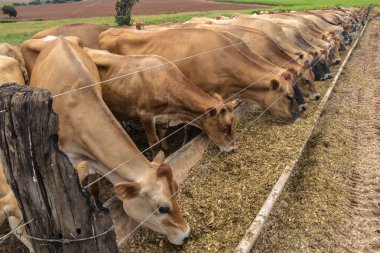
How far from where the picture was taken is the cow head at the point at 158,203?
4.18 meters

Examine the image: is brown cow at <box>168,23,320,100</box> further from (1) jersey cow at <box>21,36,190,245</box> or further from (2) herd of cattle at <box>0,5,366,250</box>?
(1) jersey cow at <box>21,36,190,245</box>

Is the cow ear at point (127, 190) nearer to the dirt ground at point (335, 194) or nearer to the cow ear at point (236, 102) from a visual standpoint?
the dirt ground at point (335, 194)

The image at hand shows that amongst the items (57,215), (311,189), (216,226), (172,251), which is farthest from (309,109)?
(57,215)

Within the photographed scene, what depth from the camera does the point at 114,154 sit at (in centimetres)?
446

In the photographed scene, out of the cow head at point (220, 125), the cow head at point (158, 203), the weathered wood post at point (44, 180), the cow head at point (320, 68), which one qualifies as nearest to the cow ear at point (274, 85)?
the cow head at point (220, 125)

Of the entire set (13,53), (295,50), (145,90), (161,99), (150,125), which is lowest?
(150,125)

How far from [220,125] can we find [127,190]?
289 centimetres

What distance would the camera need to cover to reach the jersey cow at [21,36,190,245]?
13.8 ft

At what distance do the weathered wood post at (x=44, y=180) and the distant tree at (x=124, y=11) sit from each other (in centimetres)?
3259

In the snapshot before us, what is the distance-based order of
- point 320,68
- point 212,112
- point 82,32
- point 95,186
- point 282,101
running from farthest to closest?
1. point 320,68
2. point 82,32
3. point 282,101
4. point 212,112
5. point 95,186

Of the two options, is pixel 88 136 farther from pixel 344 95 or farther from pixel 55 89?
pixel 344 95

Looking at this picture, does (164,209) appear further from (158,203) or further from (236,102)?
(236,102)

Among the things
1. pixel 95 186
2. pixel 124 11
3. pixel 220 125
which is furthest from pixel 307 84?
pixel 124 11

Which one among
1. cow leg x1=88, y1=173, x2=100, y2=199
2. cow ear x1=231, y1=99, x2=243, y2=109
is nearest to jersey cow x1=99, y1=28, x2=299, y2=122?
cow ear x1=231, y1=99, x2=243, y2=109
